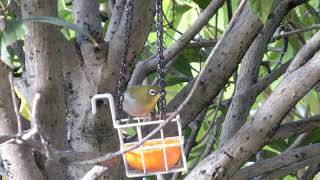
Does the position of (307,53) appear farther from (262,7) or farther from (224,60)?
(262,7)

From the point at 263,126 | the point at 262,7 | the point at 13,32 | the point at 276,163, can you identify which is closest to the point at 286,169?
the point at 276,163

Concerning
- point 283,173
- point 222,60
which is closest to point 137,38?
point 222,60

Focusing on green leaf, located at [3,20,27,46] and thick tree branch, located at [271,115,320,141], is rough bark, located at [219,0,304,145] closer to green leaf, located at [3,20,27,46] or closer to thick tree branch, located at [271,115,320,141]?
thick tree branch, located at [271,115,320,141]

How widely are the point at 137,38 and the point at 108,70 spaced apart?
81mm

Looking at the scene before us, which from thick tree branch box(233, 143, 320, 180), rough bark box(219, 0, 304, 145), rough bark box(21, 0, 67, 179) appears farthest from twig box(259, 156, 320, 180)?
rough bark box(21, 0, 67, 179)

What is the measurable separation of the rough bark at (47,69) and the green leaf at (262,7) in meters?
0.35

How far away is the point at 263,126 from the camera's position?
1108mm

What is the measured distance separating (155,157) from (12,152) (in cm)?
25

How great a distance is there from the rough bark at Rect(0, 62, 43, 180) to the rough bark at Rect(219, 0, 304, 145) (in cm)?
41

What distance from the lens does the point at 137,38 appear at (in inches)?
48.7

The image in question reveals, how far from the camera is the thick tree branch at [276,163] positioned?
4.06 feet

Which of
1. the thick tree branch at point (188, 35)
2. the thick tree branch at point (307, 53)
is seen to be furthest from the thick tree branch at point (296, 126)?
the thick tree branch at point (188, 35)

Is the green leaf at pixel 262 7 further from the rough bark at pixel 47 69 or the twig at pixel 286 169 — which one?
the twig at pixel 286 169

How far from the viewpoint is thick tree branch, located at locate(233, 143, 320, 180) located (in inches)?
48.7
